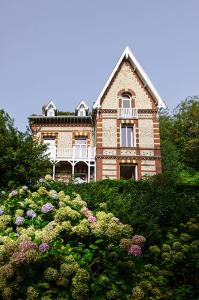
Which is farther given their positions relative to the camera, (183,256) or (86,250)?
(183,256)

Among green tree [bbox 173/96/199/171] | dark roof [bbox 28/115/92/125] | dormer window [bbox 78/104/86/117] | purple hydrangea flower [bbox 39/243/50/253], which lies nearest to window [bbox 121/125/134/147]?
dark roof [bbox 28/115/92/125]

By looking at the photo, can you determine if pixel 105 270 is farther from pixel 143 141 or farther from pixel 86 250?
pixel 143 141

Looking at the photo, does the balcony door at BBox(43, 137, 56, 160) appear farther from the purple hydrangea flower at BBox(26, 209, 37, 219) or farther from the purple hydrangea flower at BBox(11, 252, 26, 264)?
the purple hydrangea flower at BBox(11, 252, 26, 264)

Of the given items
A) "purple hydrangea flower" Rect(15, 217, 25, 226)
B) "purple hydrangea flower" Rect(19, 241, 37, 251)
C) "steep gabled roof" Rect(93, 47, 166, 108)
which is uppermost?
"steep gabled roof" Rect(93, 47, 166, 108)

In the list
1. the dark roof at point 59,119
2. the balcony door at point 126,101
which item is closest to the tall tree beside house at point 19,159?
the balcony door at point 126,101

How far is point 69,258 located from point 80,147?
73.4 feet

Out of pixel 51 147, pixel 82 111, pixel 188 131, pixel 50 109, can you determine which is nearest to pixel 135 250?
pixel 51 147

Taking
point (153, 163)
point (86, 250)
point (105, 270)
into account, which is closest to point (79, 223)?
point (86, 250)

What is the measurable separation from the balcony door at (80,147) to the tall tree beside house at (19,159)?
12141mm

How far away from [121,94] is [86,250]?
21746 millimetres

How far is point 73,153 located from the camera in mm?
25625

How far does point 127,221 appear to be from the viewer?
6.85 m

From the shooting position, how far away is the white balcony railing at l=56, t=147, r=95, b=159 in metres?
25.5

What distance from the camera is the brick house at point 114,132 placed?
80.0 ft
